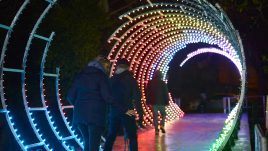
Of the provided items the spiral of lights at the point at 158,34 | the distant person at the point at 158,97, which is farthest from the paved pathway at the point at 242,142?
the distant person at the point at 158,97

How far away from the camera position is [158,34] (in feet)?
50.8

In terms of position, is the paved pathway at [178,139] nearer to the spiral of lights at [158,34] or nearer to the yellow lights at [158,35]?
the spiral of lights at [158,34]

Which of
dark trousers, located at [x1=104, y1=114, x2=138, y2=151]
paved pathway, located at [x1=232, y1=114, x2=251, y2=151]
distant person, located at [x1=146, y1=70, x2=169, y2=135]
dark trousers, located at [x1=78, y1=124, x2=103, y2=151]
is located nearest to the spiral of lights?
distant person, located at [x1=146, y1=70, x2=169, y2=135]

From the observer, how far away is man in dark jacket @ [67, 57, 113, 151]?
769 cm

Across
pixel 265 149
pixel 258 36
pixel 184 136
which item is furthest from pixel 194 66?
pixel 265 149

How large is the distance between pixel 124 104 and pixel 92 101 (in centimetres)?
161

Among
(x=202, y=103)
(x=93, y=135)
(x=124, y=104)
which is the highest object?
(x=202, y=103)

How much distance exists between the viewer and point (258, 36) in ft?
66.7

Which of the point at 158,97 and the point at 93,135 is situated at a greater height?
the point at 158,97

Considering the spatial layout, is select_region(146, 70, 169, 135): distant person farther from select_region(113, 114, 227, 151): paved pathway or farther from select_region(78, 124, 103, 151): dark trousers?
select_region(78, 124, 103, 151): dark trousers

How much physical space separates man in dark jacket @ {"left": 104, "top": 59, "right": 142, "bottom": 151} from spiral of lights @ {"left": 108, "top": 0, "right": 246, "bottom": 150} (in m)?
2.65

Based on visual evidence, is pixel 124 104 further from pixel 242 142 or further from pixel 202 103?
pixel 202 103

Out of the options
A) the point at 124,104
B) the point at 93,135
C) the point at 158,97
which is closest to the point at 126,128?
the point at 124,104

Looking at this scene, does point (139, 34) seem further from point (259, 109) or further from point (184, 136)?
point (259, 109)
